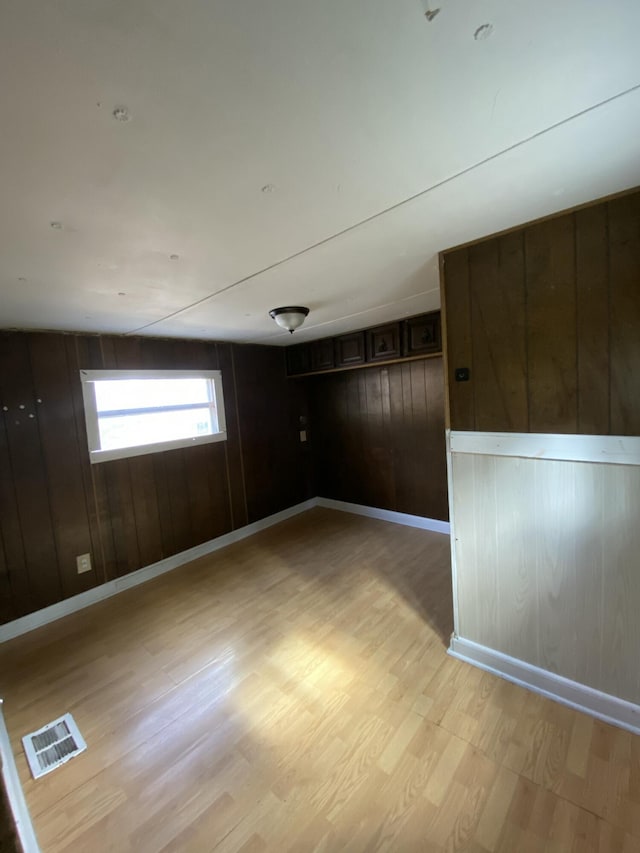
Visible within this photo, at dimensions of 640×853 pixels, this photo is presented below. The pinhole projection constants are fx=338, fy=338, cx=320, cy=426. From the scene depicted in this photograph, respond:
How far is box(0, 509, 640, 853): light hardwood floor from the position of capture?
1.21m

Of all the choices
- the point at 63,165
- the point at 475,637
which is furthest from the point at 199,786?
the point at 63,165

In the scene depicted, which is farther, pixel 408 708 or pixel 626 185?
pixel 408 708

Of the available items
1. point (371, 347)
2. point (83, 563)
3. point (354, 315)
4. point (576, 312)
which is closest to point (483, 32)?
point (576, 312)

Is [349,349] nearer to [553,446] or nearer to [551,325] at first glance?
[551,325]

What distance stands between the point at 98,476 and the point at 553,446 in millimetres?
3237

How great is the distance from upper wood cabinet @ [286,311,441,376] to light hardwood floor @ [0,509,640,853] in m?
2.11

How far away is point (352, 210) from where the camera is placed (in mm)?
1244

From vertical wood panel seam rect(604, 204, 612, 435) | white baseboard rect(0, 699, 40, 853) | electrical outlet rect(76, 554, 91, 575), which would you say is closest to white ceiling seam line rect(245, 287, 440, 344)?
vertical wood panel seam rect(604, 204, 612, 435)

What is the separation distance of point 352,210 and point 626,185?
3.28ft

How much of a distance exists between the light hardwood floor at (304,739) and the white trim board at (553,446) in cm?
120

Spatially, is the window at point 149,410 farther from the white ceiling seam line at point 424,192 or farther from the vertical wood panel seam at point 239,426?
the white ceiling seam line at point 424,192

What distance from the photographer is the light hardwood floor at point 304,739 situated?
1213 millimetres

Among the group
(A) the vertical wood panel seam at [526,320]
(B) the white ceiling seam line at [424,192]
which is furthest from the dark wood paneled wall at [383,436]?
(B) the white ceiling seam line at [424,192]

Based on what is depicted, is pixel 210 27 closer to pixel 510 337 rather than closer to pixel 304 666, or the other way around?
pixel 510 337
